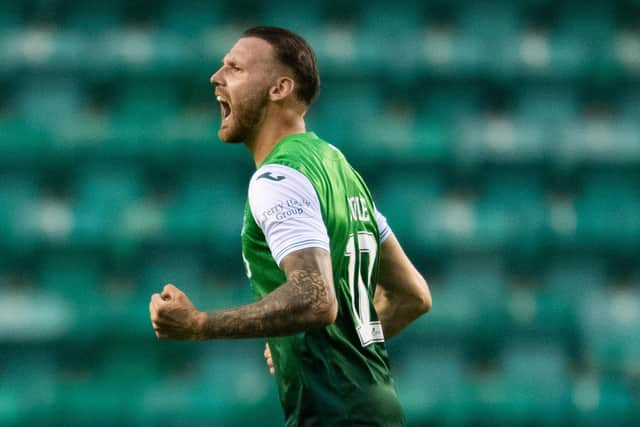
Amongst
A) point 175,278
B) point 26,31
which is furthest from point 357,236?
point 26,31

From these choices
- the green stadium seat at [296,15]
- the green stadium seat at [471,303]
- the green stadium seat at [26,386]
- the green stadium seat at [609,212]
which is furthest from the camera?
the green stadium seat at [296,15]

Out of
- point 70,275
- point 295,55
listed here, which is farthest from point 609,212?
point 295,55

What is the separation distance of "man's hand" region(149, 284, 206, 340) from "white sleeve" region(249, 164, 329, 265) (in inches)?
10.0

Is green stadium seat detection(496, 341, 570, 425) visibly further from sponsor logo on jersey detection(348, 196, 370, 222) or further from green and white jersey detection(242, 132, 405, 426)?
sponsor logo on jersey detection(348, 196, 370, 222)

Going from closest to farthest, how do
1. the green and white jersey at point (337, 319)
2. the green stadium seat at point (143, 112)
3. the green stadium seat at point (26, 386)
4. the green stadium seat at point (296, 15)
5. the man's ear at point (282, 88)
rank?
1. the green and white jersey at point (337, 319)
2. the man's ear at point (282, 88)
3. the green stadium seat at point (26, 386)
4. the green stadium seat at point (143, 112)
5. the green stadium seat at point (296, 15)

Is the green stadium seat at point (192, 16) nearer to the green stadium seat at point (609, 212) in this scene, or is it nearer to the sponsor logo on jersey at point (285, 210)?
the green stadium seat at point (609, 212)

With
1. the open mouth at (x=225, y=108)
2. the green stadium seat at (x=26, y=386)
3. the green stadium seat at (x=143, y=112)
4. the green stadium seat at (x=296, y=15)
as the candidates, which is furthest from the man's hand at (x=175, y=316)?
the green stadium seat at (x=296, y=15)

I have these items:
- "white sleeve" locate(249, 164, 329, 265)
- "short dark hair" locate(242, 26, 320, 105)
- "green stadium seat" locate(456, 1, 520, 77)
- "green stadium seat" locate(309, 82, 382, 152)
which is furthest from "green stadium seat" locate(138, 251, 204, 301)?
"white sleeve" locate(249, 164, 329, 265)

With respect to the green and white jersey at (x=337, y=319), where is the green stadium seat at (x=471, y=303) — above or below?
below

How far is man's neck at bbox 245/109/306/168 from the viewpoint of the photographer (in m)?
2.92

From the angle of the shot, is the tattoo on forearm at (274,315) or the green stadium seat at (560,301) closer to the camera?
the tattoo on forearm at (274,315)

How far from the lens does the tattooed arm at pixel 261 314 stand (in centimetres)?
230

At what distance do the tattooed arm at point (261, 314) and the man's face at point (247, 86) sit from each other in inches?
27.3

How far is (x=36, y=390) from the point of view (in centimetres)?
832
